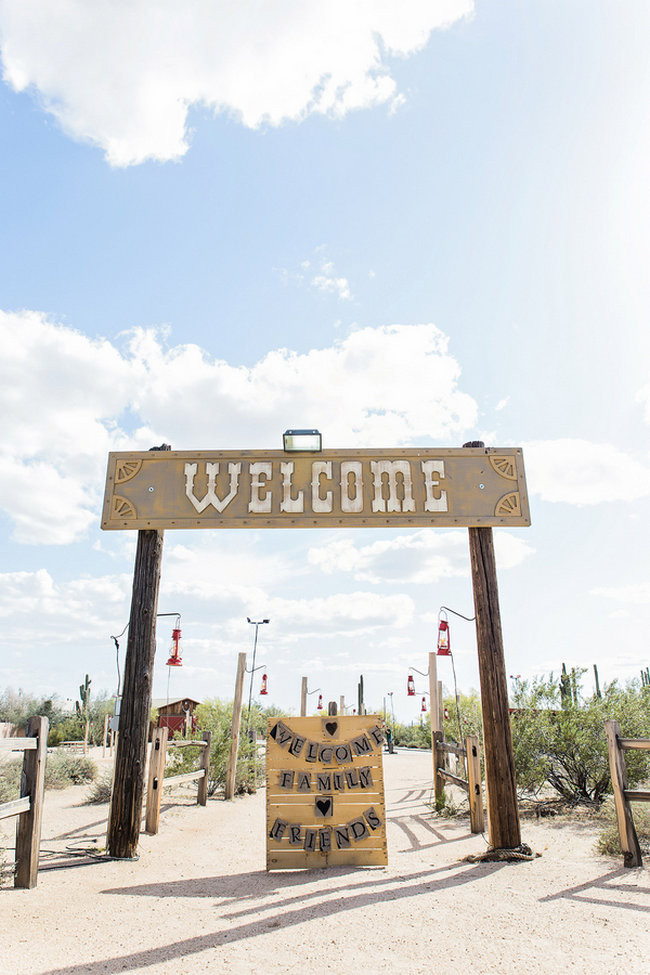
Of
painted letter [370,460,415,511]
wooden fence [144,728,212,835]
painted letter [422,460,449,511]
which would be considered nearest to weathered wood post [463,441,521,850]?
painted letter [422,460,449,511]

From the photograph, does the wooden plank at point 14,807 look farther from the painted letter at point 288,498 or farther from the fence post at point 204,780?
the fence post at point 204,780

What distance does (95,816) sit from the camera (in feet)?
36.2

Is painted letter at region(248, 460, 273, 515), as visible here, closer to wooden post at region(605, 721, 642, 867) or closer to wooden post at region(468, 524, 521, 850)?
wooden post at region(468, 524, 521, 850)

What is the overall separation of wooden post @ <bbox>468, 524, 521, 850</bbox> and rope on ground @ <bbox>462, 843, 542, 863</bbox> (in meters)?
0.07

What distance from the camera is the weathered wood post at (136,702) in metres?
7.11

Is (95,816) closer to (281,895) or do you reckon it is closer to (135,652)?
(135,652)

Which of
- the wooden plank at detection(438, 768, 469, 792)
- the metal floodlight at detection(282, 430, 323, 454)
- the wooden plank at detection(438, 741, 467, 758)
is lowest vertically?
the wooden plank at detection(438, 768, 469, 792)

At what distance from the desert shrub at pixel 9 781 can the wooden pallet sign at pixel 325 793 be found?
6.04m

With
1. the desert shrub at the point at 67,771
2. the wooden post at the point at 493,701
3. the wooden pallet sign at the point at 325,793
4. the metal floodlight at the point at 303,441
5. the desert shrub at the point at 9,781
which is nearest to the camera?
the wooden pallet sign at the point at 325,793

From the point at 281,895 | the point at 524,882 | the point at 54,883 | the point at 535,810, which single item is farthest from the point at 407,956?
the point at 535,810

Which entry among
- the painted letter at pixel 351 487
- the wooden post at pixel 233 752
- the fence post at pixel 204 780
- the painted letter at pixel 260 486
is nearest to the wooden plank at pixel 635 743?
the painted letter at pixel 351 487

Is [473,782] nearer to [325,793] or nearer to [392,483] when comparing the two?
[325,793]

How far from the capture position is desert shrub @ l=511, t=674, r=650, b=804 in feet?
34.7

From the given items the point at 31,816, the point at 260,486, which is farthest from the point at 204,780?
the point at 260,486
